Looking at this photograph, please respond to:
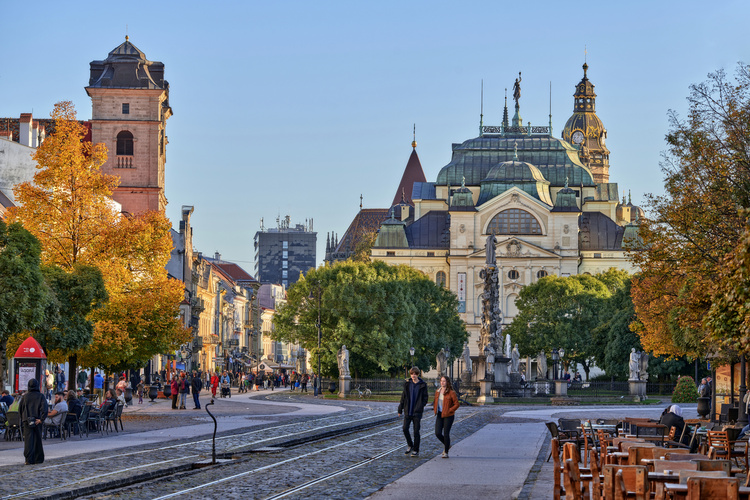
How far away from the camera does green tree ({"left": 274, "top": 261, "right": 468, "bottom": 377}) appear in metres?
75.6

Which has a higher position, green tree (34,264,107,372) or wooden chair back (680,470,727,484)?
green tree (34,264,107,372)

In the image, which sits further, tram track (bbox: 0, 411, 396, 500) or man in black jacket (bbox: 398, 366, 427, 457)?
man in black jacket (bbox: 398, 366, 427, 457)

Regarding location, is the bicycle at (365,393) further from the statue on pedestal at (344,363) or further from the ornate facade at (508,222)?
the ornate facade at (508,222)

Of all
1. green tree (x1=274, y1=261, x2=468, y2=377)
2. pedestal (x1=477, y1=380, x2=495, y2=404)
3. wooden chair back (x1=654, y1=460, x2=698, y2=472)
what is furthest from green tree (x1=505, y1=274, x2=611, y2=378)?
wooden chair back (x1=654, y1=460, x2=698, y2=472)

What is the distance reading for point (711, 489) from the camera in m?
9.98

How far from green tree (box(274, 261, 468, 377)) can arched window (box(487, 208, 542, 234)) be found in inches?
2337

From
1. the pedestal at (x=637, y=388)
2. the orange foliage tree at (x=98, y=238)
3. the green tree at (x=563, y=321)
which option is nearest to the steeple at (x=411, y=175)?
the green tree at (x=563, y=321)

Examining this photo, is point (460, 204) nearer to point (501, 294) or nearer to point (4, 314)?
point (501, 294)

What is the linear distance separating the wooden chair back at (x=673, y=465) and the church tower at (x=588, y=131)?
166 m

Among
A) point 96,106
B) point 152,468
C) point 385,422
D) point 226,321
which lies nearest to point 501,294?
point 226,321

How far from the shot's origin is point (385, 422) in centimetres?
3797

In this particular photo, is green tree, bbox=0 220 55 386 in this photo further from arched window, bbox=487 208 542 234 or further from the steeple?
the steeple

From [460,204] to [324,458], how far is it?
392 feet

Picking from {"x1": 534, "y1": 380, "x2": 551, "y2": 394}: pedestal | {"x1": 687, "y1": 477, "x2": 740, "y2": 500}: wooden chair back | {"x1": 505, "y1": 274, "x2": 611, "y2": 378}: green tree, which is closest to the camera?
{"x1": 687, "y1": 477, "x2": 740, "y2": 500}: wooden chair back
